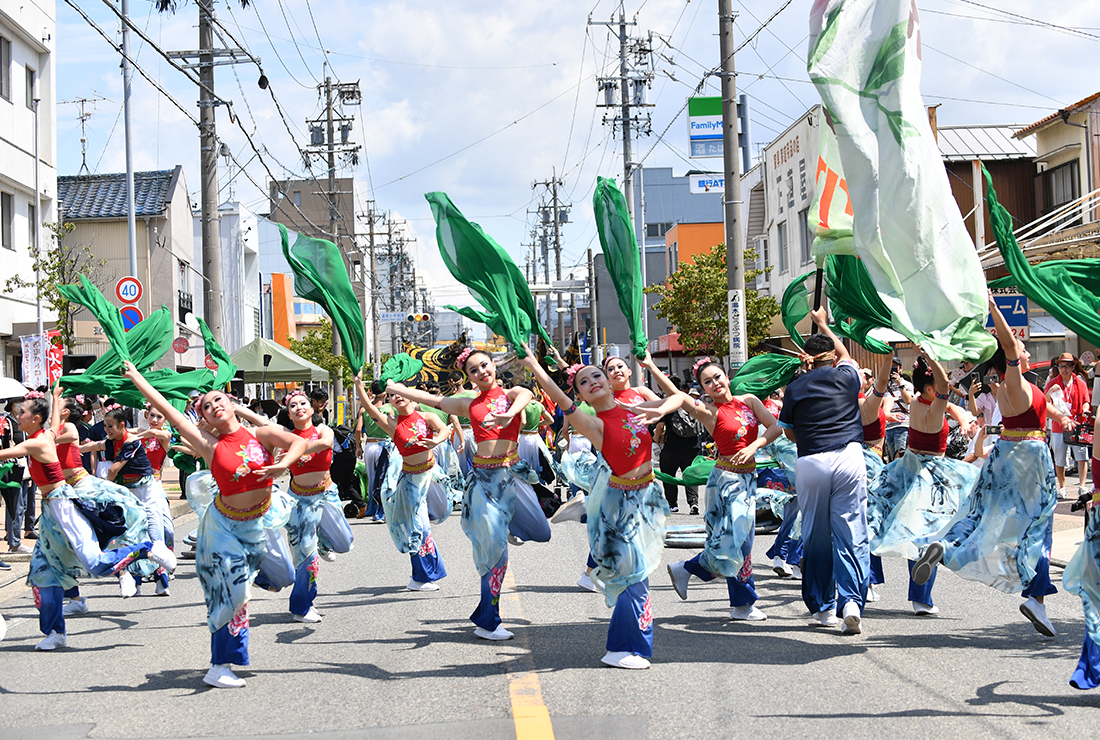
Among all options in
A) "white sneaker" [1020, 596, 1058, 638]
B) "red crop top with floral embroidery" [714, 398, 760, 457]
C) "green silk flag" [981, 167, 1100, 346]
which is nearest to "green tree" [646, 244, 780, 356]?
"red crop top with floral embroidery" [714, 398, 760, 457]

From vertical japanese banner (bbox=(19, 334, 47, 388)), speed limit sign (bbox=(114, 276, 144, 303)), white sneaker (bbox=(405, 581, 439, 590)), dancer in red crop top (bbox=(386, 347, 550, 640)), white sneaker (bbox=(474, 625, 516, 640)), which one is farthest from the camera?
speed limit sign (bbox=(114, 276, 144, 303))

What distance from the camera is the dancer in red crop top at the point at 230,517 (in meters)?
6.20

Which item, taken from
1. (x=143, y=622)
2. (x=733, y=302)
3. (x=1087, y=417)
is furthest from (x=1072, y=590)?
(x=733, y=302)

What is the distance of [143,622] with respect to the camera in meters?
8.33

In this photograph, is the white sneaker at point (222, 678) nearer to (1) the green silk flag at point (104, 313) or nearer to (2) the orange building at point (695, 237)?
(1) the green silk flag at point (104, 313)

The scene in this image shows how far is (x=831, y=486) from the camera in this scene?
6.94 meters

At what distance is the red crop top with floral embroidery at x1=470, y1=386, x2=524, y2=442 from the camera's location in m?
7.75

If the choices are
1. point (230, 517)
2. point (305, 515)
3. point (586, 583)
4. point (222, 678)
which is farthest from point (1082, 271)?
point (305, 515)

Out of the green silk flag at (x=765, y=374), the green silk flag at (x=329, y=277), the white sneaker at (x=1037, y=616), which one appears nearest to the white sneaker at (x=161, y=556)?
the green silk flag at (x=329, y=277)

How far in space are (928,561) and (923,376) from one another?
1396 millimetres

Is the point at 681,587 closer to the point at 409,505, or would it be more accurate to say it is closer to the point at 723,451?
the point at 723,451

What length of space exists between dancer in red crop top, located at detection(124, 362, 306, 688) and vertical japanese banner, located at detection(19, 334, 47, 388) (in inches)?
413

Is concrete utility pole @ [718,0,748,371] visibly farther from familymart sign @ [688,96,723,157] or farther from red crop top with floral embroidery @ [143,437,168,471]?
red crop top with floral embroidery @ [143,437,168,471]

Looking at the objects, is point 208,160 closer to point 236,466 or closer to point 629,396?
point 629,396
